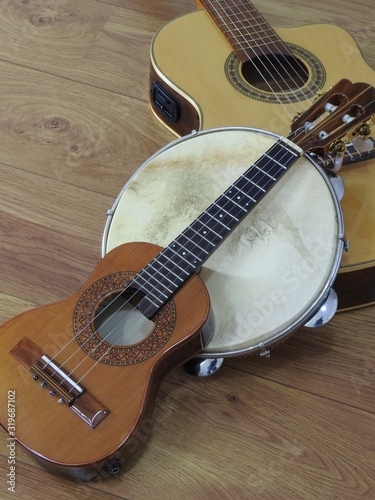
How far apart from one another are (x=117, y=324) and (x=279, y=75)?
70 cm

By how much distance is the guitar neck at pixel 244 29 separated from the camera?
4.91 ft

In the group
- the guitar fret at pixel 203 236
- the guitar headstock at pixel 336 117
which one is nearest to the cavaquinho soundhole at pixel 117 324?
the guitar fret at pixel 203 236

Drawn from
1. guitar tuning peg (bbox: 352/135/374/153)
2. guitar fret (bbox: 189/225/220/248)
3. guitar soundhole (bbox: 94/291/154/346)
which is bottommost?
guitar soundhole (bbox: 94/291/154/346)

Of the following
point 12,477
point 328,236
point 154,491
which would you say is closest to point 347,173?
point 328,236

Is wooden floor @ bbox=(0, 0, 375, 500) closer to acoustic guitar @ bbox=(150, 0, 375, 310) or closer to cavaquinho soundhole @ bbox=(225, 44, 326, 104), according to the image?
acoustic guitar @ bbox=(150, 0, 375, 310)

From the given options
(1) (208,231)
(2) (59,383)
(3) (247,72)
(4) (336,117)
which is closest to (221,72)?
(3) (247,72)

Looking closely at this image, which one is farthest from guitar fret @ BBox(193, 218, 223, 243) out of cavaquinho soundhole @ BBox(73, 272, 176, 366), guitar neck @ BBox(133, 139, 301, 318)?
cavaquinho soundhole @ BBox(73, 272, 176, 366)

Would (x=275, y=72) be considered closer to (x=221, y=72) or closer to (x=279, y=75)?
(x=279, y=75)

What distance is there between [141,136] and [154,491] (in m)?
0.82

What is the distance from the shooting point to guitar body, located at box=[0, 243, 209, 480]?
0.99 m

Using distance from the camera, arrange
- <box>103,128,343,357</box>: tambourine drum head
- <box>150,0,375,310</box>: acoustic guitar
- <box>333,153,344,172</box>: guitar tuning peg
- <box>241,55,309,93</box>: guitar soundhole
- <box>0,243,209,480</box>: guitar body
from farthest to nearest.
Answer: <box>241,55,309,93</box>: guitar soundhole → <box>150,0,375,310</box>: acoustic guitar → <box>333,153,344,172</box>: guitar tuning peg → <box>103,128,343,357</box>: tambourine drum head → <box>0,243,209,480</box>: guitar body

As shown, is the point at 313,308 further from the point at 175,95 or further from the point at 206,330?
the point at 175,95

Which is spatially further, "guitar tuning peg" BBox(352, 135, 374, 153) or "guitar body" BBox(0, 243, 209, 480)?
"guitar tuning peg" BBox(352, 135, 374, 153)

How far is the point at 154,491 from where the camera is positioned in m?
1.13
